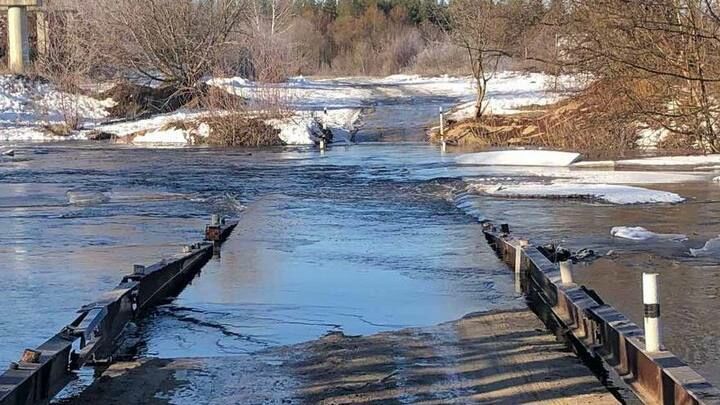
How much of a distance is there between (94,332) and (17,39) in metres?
53.8

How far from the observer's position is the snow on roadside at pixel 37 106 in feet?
152

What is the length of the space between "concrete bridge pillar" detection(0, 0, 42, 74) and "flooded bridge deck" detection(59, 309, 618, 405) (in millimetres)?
51697

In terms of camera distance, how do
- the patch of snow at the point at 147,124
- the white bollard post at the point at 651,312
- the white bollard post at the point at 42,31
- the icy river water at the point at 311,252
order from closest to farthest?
1. the white bollard post at the point at 651,312
2. the icy river water at the point at 311,252
3. the patch of snow at the point at 147,124
4. the white bollard post at the point at 42,31

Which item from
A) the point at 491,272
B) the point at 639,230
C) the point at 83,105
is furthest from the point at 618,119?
the point at 83,105

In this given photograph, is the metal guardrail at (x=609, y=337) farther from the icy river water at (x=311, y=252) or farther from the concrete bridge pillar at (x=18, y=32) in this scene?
the concrete bridge pillar at (x=18, y=32)

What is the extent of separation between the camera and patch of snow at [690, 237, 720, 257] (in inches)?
494

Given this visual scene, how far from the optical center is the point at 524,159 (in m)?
27.4

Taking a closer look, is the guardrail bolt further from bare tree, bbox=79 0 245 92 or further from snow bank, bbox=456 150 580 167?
bare tree, bbox=79 0 245 92

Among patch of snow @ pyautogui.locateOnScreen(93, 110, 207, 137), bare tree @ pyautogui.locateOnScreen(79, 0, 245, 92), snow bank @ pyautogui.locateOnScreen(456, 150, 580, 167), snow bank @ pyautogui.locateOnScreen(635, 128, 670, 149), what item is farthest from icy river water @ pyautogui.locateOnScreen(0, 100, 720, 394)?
bare tree @ pyautogui.locateOnScreen(79, 0, 245, 92)

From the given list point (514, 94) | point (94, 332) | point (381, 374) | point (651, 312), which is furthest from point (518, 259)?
point (514, 94)

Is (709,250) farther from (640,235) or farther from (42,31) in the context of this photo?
(42,31)

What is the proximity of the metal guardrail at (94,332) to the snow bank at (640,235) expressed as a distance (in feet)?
16.8

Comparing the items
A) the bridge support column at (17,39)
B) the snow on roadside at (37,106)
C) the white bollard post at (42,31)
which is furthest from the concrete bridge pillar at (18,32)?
the snow on roadside at (37,106)

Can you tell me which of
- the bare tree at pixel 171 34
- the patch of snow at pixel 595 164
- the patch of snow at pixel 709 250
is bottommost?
the patch of snow at pixel 709 250
